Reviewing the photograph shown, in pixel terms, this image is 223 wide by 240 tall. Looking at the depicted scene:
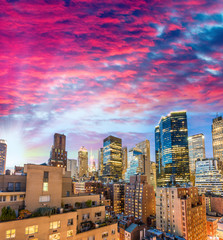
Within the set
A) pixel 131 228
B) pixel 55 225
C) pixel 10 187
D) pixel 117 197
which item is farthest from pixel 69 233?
pixel 117 197

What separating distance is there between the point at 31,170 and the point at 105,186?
588 feet

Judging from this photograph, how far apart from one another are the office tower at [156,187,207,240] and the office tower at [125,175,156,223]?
115 feet

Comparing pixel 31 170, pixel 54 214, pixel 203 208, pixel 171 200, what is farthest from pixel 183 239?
pixel 31 170

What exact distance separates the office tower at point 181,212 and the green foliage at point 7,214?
86447 millimetres

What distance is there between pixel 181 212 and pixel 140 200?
50858 millimetres

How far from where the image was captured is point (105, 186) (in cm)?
19988

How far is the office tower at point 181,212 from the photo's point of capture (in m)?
91.5

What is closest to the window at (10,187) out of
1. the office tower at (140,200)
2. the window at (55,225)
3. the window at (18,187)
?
the window at (18,187)

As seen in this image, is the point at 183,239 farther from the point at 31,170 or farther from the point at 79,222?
the point at 31,170

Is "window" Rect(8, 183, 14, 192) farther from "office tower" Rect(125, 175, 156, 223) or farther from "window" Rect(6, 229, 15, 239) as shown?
"office tower" Rect(125, 175, 156, 223)

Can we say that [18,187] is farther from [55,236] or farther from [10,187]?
[55,236]

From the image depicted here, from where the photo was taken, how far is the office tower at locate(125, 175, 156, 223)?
13888cm

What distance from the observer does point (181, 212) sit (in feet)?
305

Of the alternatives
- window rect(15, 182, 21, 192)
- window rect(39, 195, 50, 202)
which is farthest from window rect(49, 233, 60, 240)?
A: window rect(15, 182, 21, 192)
